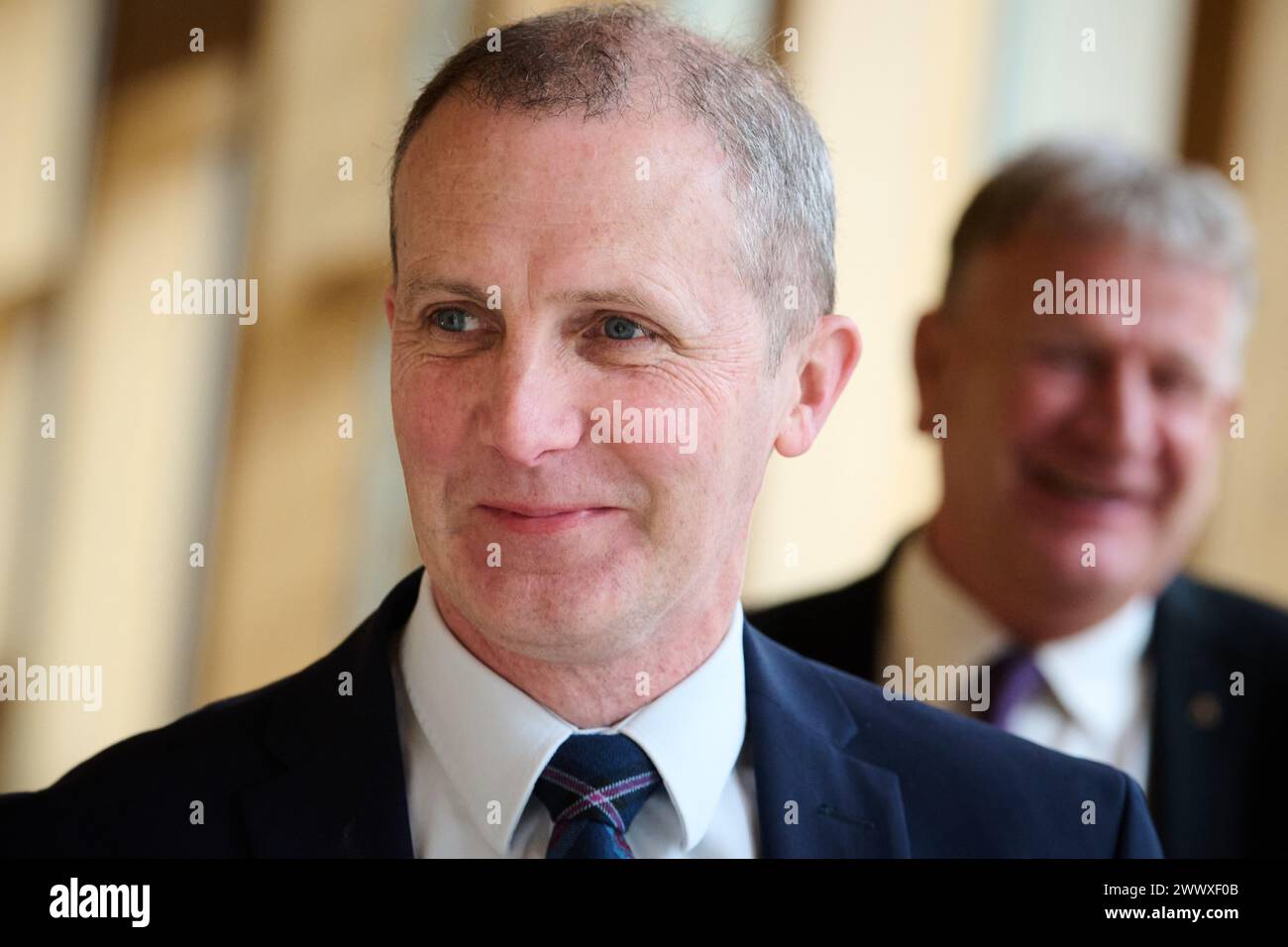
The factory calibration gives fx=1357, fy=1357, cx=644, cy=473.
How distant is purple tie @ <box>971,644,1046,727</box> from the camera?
2.25 meters

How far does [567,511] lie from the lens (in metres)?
1.75

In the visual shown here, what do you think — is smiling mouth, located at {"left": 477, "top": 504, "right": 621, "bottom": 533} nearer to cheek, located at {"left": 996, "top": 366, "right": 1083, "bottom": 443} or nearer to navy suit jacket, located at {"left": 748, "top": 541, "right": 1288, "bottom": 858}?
navy suit jacket, located at {"left": 748, "top": 541, "right": 1288, "bottom": 858}

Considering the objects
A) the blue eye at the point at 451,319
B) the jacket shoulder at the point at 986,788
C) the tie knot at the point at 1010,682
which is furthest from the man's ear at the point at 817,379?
the tie knot at the point at 1010,682

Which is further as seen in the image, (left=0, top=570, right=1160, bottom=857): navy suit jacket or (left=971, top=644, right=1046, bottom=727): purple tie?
(left=971, top=644, right=1046, bottom=727): purple tie

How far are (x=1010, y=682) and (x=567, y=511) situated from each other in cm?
92

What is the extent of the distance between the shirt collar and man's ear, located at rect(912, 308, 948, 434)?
9.5 inches

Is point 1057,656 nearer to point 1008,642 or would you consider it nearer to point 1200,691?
point 1008,642

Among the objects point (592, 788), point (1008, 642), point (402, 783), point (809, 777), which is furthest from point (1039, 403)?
point (402, 783)

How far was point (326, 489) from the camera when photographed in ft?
7.48

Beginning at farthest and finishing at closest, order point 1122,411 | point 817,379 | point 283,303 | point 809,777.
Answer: point 283,303 < point 1122,411 < point 817,379 < point 809,777

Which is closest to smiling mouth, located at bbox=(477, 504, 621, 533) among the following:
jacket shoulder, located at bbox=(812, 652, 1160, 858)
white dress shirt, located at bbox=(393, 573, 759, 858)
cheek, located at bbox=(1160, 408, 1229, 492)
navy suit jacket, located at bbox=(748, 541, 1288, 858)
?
white dress shirt, located at bbox=(393, 573, 759, 858)

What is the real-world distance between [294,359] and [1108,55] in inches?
57.8

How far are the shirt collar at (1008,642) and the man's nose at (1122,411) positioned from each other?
265 mm
